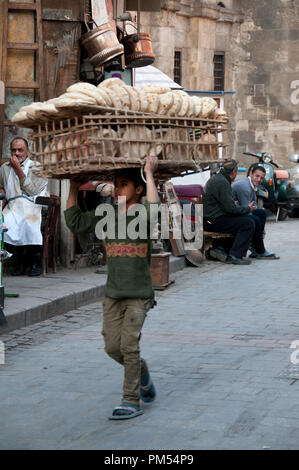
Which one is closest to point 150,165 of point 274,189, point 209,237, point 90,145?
point 90,145

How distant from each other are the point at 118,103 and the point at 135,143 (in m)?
0.27

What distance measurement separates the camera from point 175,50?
3222 centimetres

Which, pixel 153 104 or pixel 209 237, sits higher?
pixel 153 104

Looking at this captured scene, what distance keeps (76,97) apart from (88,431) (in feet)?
6.53

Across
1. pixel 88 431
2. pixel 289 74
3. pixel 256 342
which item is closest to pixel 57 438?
pixel 88 431

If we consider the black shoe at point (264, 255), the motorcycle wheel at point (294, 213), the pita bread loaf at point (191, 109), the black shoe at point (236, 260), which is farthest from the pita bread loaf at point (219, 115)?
the motorcycle wheel at point (294, 213)

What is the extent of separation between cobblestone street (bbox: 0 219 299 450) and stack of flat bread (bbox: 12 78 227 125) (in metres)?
1.83

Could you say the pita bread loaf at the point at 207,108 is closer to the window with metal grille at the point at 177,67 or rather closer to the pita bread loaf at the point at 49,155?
the pita bread loaf at the point at 49,155

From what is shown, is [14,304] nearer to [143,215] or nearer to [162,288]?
[162,288]

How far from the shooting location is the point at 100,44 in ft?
40.7

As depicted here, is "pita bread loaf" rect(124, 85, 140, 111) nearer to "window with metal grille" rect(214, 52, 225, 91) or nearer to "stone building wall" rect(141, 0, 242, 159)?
"stone building wall" rect(141, 0, 242, 159)

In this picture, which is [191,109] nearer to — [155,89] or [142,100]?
[155,89]

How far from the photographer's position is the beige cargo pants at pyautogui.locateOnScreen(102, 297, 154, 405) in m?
5.70

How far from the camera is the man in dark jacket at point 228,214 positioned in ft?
45.5
